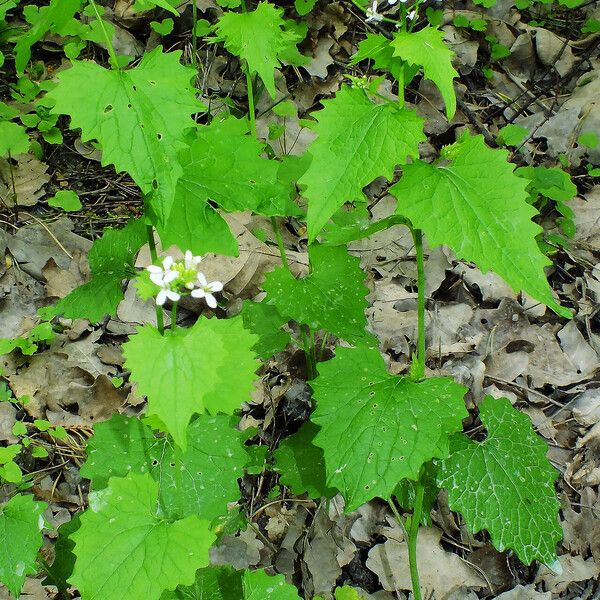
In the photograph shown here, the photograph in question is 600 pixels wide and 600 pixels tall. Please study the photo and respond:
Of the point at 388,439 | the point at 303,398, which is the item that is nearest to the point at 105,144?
the point at 388,439

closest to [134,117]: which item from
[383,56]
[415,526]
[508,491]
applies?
[383,56]

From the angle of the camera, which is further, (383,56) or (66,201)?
(66,201)

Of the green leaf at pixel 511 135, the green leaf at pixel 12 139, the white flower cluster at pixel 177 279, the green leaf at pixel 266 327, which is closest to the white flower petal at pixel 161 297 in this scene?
the white flower cluster at pixel 177 279

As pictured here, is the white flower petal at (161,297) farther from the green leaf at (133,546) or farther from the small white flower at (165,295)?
the green leaf at (133,546)

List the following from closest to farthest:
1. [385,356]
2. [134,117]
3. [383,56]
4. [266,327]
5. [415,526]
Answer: [134,117], [383,56], [415,526], [266,327], [385,356]

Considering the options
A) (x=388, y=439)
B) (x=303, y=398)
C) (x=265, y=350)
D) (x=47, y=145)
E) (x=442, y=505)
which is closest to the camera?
(x=388, y=439)

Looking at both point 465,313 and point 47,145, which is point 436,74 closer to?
point 465,313

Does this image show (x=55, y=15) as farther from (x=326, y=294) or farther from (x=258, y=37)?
(x=326, y=294)
